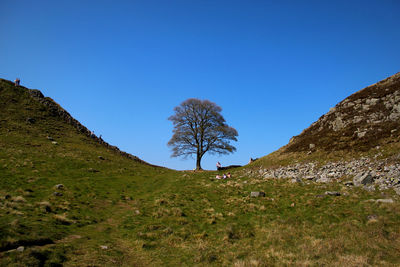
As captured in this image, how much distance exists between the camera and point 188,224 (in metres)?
14.7

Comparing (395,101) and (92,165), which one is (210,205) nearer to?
(92,165)

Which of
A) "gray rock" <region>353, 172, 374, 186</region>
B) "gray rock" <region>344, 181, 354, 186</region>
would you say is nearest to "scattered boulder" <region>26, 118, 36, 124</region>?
"gray rock" <region>344, 181, 354, 186</region>

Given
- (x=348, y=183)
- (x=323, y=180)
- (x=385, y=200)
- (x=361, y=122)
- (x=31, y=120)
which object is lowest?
(x=385, y=200)

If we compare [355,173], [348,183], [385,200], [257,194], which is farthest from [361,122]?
[257,194]

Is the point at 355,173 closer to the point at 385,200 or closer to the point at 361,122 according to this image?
the point at 385,200

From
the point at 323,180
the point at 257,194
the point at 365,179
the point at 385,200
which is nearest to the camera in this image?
the point at 385,200

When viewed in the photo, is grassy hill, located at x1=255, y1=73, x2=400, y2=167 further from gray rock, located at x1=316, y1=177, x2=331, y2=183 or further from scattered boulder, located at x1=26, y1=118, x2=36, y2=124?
scattered boulder, located at x1=26, y1=118, x2=36, y2=124

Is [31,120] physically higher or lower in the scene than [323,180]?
higher

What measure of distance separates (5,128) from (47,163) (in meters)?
19.9

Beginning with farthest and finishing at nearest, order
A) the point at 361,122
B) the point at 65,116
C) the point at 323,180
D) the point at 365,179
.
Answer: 1. the point at 65,116
2. the point at 361,122
3. the point at 323,180
4. the point at 365,179

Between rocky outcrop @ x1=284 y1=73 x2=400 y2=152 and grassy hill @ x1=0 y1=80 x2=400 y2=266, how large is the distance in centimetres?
1045

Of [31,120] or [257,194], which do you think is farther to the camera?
[31,120]

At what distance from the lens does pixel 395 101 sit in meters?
28.7

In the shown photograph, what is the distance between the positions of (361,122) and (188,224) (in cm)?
2816
